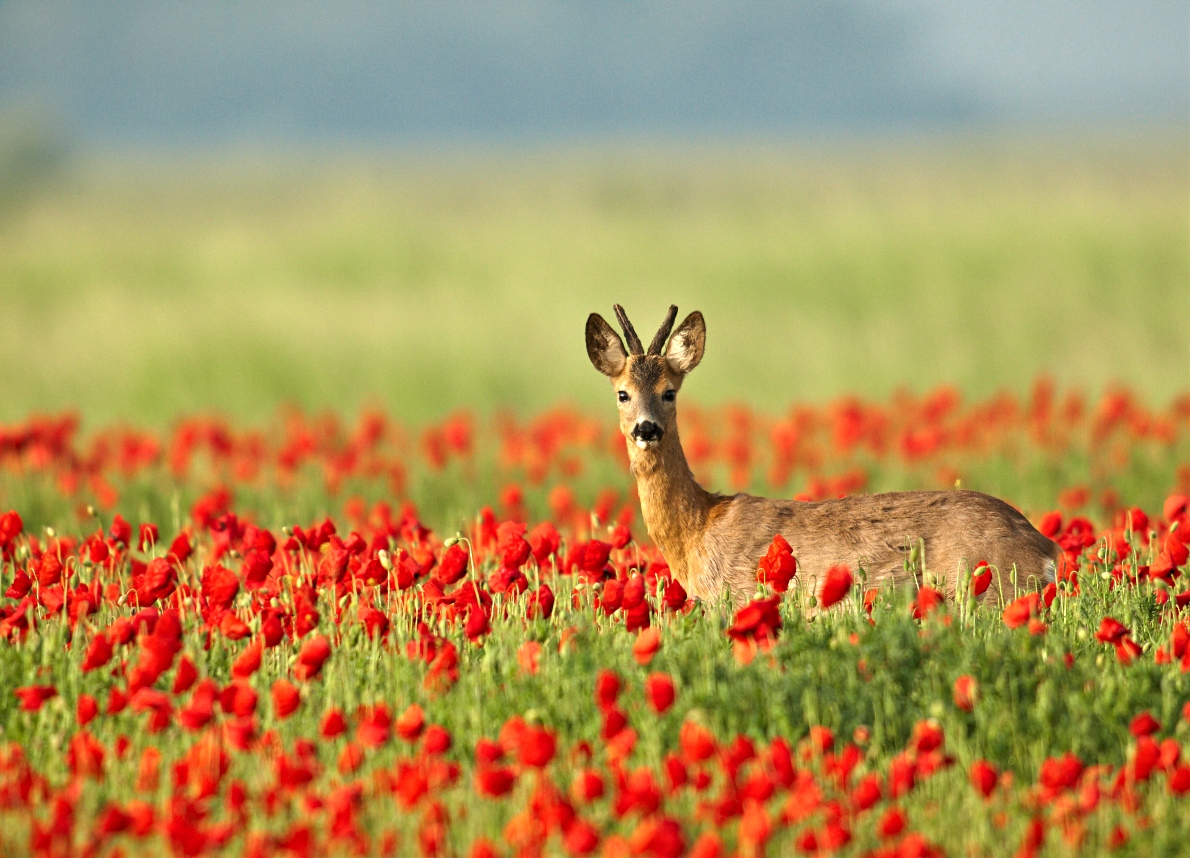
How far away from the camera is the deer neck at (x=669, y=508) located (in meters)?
6.43

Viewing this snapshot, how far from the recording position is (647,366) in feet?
20.7

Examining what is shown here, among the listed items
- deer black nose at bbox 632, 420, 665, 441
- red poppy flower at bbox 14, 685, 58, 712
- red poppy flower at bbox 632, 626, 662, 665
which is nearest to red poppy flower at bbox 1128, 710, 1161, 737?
red poppy flower at bbox 632, 626, 662, 665

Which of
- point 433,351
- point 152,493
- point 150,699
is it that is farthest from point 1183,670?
point 433,351

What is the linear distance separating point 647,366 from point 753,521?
0.83 metres

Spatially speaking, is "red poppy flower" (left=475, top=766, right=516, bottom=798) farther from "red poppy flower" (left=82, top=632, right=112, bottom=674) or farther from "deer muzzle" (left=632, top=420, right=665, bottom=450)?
"deer muzzle" (left=632, top=420, right=665, bottom=450)

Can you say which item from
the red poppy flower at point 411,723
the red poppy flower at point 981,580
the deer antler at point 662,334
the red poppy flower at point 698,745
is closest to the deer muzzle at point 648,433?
the deer antler at point 662,334

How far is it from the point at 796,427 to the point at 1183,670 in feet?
18.8

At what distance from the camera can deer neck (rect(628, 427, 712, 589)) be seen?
643 centimetres

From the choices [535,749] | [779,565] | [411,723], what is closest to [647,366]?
[779,565]

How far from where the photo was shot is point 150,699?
13.1 feet

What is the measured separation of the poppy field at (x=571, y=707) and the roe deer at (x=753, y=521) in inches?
6.0

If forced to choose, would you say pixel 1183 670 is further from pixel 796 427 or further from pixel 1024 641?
pixel 796 427

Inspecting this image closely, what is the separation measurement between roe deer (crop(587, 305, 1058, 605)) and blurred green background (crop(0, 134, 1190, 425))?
8.28 meters

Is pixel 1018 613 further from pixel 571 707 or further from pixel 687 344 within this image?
pixel 687 344
